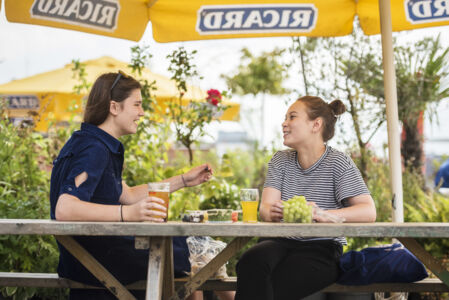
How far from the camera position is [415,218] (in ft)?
15.4

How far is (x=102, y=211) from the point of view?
2.26 m

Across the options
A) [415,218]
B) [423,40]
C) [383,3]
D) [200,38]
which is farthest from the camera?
[423,40]

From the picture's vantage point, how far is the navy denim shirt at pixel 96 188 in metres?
2.34

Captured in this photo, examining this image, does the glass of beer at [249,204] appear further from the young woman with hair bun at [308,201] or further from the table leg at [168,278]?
the table leg at [168,278]

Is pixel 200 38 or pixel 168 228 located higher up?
pixel 200 38

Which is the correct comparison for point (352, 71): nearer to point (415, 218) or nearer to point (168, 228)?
point (415, 218)

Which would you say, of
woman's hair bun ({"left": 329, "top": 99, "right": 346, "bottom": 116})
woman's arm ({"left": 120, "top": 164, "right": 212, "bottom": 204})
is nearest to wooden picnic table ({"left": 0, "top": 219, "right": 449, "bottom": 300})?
woman's arm ({"left": 120, "top": 164, "right": 212, "bottom": 204})

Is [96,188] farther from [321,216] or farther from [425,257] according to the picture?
[425,257]

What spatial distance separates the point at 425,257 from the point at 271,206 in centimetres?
71

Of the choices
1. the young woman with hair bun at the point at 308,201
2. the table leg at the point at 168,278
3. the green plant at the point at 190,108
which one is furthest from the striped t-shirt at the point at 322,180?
the green plant at the point at 190,108

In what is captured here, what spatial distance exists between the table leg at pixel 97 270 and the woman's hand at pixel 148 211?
1.02 feet

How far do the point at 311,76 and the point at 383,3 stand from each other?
2438 mm

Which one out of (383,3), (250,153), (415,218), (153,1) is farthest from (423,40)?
(250,153)

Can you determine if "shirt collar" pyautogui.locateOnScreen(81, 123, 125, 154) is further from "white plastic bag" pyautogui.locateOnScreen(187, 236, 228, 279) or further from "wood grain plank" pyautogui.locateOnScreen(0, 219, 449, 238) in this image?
"white plastic bag" pyautogui.locateOnScreen(187, 236, 228, 279)
